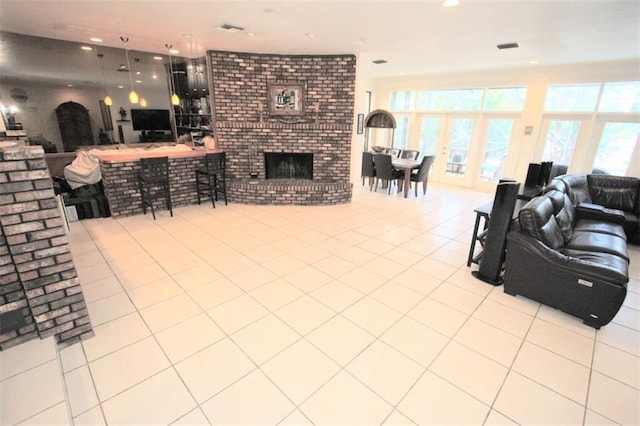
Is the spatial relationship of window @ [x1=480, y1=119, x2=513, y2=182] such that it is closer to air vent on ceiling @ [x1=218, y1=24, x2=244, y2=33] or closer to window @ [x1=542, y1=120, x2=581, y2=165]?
window @ [x1=542, y1=120, x2=581, y2=165]

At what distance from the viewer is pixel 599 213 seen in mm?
4328

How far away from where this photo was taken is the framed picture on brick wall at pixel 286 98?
5785 millimetres

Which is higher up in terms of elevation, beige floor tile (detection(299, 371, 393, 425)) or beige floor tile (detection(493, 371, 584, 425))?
beige floor tile (detection(299, 371, 393, 425))

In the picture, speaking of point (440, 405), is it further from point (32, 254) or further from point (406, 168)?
point (406, 168)

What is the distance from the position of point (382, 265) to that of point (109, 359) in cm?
277

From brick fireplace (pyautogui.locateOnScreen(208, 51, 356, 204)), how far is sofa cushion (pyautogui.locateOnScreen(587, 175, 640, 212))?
4.24 meters

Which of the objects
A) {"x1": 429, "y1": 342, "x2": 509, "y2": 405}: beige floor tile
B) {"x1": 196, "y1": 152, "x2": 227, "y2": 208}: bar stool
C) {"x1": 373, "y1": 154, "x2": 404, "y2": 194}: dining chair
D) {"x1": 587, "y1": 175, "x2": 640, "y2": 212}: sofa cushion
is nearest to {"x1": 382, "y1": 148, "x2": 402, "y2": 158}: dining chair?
{"x1": 373, "y1": 154, "x2": 404, "y2": 194}: dining chair

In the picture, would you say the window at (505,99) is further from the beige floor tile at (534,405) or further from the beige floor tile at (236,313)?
the beige floor tile at (236,313)

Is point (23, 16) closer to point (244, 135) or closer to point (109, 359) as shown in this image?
point (244, 135)

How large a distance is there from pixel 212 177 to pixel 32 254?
13.4 ft

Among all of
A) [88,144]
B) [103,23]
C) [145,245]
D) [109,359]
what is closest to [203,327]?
[109,359]

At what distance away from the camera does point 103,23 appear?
3926 mm

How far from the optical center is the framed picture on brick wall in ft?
19.0

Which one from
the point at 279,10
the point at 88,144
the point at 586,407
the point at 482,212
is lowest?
the point at 586,407
